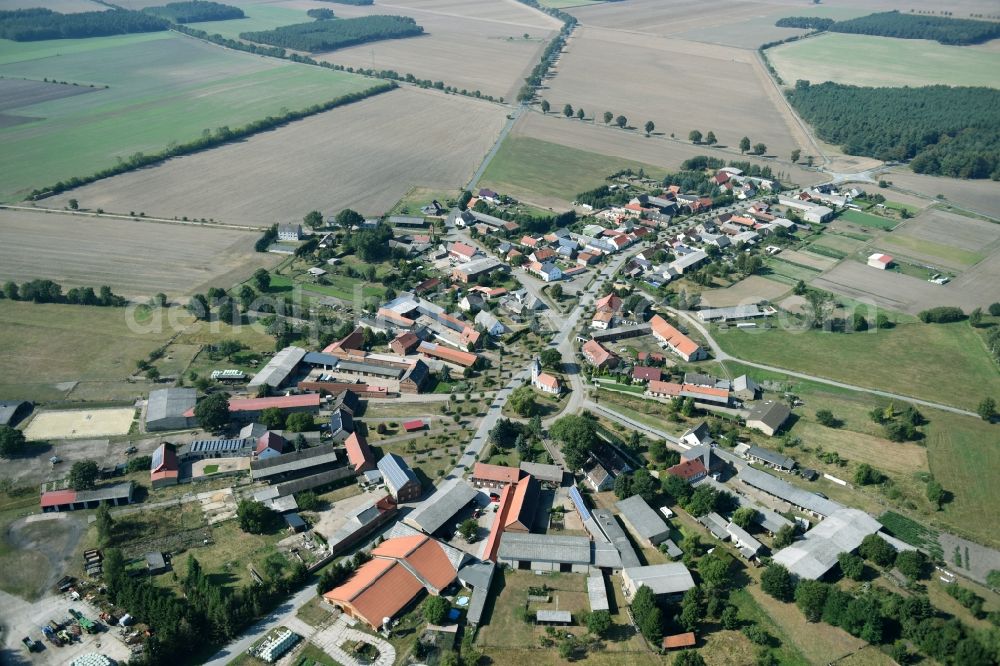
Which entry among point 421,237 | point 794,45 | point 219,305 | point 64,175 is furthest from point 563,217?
point 794,45

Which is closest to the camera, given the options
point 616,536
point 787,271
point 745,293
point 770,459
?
point 616,536

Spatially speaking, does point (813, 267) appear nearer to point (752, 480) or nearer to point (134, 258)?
point (752, 480)

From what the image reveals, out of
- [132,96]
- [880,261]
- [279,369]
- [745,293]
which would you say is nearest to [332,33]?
[132,96]

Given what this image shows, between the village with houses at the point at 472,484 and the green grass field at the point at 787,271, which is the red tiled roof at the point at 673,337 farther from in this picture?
the green grass field at the point at 787,271

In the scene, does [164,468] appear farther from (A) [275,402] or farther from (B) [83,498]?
(A) [275,402]

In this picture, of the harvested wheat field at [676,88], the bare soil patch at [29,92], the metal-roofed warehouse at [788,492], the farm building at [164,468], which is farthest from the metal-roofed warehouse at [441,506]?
the bare soil patch at [29,92]
